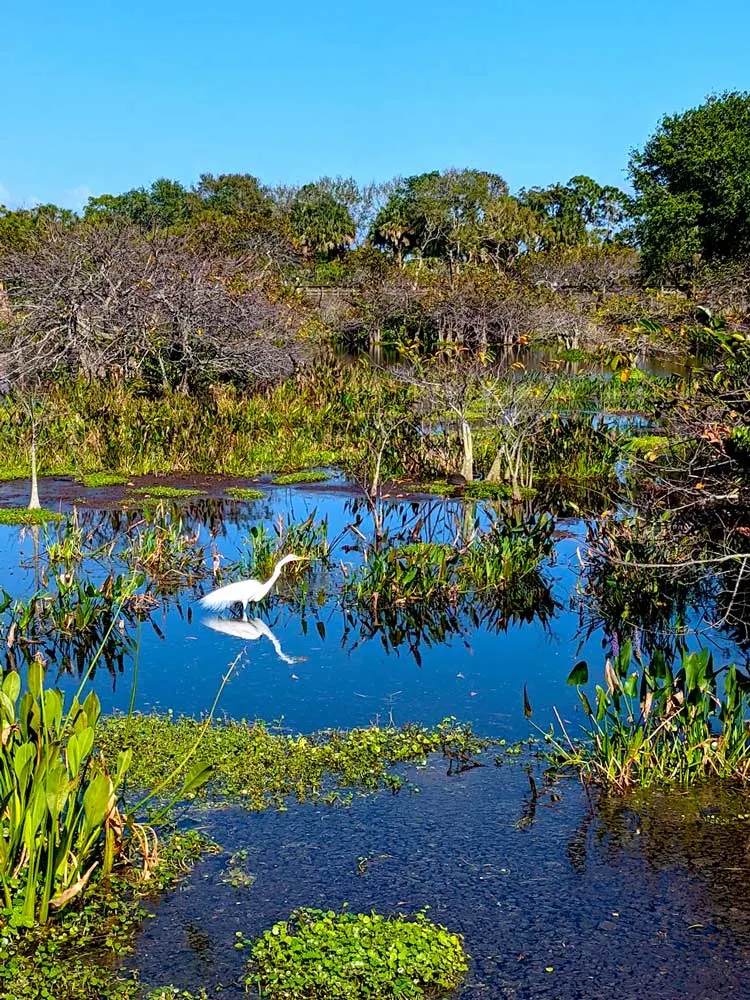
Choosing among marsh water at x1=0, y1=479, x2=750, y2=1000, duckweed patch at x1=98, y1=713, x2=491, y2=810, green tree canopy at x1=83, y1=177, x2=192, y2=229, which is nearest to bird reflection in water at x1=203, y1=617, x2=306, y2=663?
marsh water at x1=0, y1=479, x2=750, y2=1000

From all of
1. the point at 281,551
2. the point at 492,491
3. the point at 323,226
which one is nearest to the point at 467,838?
the point at 281,551

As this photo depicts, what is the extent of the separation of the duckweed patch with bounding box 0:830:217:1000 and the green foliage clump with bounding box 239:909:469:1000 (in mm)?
414

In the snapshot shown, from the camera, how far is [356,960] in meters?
4.66

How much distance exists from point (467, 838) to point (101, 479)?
11035 mm

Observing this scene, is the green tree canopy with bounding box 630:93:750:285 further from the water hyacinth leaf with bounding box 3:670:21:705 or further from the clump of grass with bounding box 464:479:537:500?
the water hyacinth leaf with bounding box 3:670:21:705

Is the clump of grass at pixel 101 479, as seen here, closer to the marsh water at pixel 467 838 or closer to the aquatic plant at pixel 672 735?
the marsh water at pixel 467 838

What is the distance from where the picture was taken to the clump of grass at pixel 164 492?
50.6 ft

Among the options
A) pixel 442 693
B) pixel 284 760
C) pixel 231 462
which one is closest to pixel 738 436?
pixel 442 693

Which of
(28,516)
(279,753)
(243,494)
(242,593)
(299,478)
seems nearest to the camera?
(279,753)

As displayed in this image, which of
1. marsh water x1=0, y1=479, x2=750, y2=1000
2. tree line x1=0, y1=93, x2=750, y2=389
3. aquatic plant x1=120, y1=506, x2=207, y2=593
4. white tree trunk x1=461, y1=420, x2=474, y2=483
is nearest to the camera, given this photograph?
marsh water x1=0, y1=479, x2=750, y2=1000

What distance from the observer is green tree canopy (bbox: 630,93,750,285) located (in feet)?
123

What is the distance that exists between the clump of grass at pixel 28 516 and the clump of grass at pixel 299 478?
12.5 ft

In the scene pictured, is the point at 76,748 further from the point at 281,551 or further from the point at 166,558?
the point at 281,551

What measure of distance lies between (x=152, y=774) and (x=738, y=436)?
4221mm
